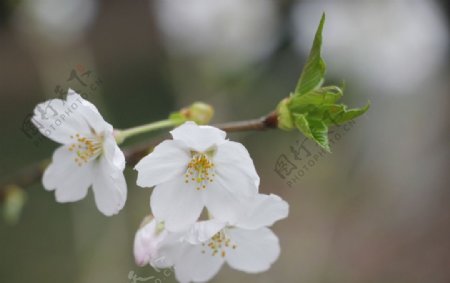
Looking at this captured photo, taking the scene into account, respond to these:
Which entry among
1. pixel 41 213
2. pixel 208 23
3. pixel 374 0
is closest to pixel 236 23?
pixel 208 23

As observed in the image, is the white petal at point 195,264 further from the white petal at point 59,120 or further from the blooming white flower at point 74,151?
the white petal at point 59,120

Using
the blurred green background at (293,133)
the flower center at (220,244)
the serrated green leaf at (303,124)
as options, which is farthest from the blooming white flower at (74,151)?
the blurred green background at (293,133)

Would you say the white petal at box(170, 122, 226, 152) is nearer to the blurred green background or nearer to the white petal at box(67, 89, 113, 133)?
the white petal at box(67, 89, 113, 133)

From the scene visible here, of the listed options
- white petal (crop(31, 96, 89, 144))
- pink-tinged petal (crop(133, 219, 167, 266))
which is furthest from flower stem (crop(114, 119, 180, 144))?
pink-tinged petal (crop(133, 219, 167, 266))

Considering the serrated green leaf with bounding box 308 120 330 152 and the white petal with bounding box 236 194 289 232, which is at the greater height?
the serrated green leaf with bounding box 308 120 330 152

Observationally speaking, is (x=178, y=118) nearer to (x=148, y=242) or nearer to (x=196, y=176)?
(x=196, y=176)

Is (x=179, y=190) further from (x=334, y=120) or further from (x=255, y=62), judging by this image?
(x=255, y=62)

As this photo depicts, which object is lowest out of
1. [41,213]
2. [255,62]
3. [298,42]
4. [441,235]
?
[441,235]
